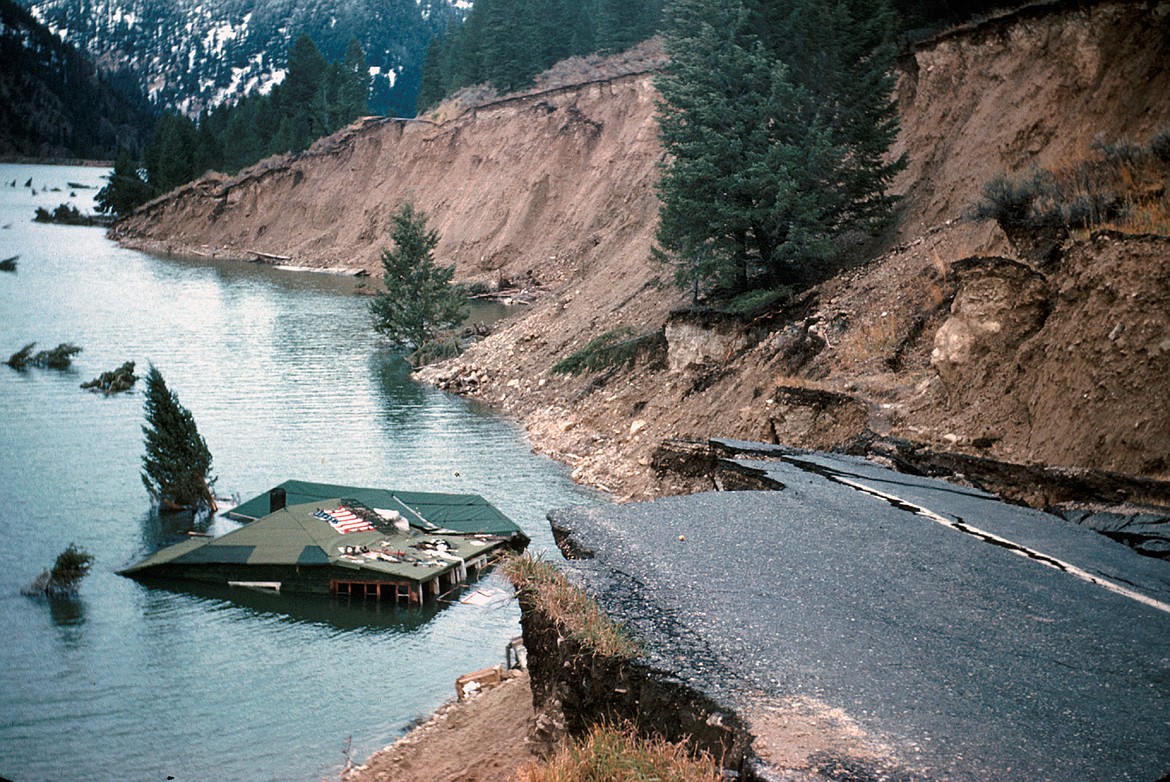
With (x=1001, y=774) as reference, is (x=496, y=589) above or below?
below

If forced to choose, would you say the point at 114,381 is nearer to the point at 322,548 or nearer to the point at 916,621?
the point at 322,548

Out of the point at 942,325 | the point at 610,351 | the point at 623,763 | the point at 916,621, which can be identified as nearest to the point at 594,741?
the point at 623,763

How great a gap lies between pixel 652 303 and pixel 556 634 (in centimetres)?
2899

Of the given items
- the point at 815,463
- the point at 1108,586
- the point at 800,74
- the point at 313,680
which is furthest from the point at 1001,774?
the point at 800,74

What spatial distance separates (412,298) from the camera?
46875mm

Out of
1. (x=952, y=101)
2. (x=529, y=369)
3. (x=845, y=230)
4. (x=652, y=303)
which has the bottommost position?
(x=529, y=369)

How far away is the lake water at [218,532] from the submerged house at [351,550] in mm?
496

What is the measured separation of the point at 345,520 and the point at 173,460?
6265mm

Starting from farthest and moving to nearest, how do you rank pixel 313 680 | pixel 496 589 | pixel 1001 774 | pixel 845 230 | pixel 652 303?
pixel 652 303
pixel 845 230
pixel 496 589
pixel 313 680
pixel 1001 774

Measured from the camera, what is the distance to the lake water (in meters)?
14.8

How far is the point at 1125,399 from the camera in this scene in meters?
11.1

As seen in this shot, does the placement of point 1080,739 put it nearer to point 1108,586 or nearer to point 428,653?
point 1108,586

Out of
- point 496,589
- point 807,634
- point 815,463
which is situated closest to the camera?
point 807,634

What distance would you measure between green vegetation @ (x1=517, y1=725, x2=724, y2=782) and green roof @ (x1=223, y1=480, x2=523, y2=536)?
15.9 metres
